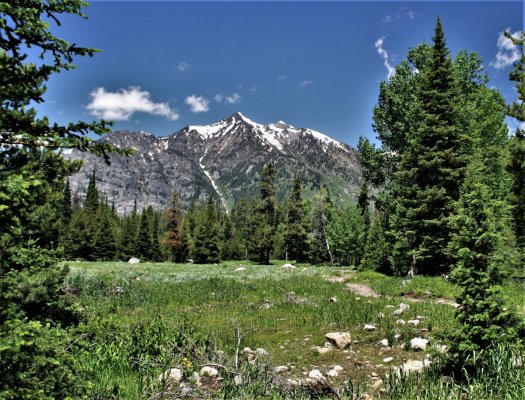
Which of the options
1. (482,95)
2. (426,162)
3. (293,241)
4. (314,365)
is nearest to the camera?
(314,365)

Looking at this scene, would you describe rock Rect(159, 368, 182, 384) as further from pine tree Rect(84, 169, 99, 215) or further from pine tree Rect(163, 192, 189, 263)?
pine tree Rect(84, 169, 99, 215)

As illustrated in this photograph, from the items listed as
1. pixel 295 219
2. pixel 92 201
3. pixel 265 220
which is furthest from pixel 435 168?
pixel 92 201

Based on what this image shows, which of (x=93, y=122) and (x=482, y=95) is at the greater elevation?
(x=482, y=95)

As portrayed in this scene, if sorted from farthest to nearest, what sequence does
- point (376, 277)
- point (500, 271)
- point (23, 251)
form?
point (376, 277) → point (500, 271) → point (23, 251)

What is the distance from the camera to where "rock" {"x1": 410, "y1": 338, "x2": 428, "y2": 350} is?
8.91 meters

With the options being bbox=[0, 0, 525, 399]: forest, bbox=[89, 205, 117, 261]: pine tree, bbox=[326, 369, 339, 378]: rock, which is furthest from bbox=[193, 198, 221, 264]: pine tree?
bbox=[326, 369, 339, 378]: rock

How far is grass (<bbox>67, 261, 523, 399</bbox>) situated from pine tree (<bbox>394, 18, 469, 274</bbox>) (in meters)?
3.79

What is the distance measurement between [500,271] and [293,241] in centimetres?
6645

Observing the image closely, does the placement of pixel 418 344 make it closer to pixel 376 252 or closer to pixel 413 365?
pixel 413 365

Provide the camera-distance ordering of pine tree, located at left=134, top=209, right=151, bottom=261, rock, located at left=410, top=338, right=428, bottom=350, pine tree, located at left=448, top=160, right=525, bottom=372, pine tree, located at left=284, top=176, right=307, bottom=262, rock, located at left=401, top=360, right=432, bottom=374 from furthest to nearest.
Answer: pine tree, located at left=134, top=209, right=151, bottom=261, pine tree, located at left=284, top=176, right=307, bottom=262, rock, located at left=410, top=338, right=428, bottom=350, rock, located at left=401, top=360, right=432, bottom=374, pine tree, located at left=448, top=160, right=525, bottom=372

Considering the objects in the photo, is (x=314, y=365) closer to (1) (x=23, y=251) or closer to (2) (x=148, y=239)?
(1) (x=23, y=251)

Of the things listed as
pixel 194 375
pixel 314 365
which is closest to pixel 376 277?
pixel 314 365

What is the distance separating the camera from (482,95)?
103 feet

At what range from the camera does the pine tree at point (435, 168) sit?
877 inches
